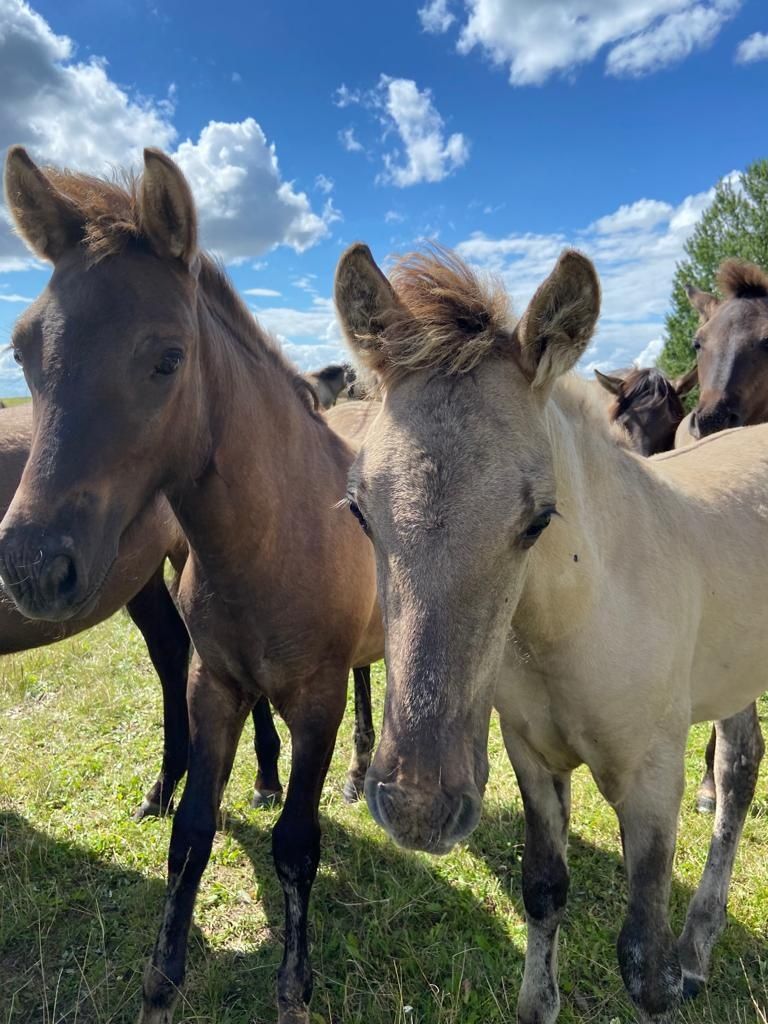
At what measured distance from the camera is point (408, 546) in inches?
59.8

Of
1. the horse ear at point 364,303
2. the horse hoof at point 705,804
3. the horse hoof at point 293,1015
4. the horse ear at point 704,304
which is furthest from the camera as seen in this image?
the horse ear at point 704,304

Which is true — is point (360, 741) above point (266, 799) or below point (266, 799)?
above

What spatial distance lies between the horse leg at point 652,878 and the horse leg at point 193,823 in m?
1.61

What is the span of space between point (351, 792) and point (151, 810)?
4.02ft

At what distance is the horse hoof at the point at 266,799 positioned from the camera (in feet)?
13.1

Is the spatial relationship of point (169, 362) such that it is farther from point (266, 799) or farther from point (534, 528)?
point (266, 799)

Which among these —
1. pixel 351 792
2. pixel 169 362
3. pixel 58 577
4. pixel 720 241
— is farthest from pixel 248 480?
pixel 720 241

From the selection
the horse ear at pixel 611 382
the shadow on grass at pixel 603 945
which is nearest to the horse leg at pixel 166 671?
the shadow on grass at pixel 603 945

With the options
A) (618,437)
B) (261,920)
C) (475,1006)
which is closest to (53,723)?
(261,920)

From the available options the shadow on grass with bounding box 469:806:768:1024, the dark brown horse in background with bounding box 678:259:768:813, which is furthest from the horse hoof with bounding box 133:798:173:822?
the dark brown horse in background with bounding box 678:259:768:813

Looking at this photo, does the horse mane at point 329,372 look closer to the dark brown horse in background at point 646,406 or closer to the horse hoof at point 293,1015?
the dark brown horse in background at point 646,406

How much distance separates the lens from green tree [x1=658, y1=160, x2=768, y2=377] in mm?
25891

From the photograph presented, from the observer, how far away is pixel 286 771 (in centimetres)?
454

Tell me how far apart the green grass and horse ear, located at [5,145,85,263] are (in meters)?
2.88
